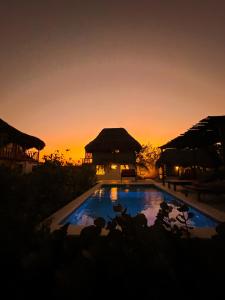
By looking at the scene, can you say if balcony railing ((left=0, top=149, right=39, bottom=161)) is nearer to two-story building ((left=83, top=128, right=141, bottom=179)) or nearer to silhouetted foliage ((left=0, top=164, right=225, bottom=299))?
two-story building ((left=83, top=128, right=141, bottom=179))

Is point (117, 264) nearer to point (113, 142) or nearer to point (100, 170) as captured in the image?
point (100, 170)

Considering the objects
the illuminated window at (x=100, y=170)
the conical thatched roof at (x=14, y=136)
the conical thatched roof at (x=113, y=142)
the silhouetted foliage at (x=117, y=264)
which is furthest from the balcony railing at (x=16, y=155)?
the silhouetted foliage at (x=117, y=264)

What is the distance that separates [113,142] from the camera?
3759 centimetres

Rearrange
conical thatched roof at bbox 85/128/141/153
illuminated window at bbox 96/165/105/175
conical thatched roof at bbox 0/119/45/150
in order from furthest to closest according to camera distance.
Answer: conical thatched roof at bbox 85/128/141/153 → illuminated window at bbox 96/165/105/175 → conical thatched roof at bbox 0/119/45/150

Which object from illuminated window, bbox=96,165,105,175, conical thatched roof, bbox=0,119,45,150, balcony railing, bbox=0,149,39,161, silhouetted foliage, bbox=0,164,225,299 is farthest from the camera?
illuminated window, bbox=96,165,105,175

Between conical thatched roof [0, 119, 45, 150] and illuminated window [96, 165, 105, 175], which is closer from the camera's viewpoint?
conical thatched roof [0, 119, 45, 150]

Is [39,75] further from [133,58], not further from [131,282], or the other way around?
[131,282]

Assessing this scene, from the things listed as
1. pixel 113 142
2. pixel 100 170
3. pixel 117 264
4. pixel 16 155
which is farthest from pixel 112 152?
pixel 117 264

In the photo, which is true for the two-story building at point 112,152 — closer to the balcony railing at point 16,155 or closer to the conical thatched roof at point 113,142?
the conical thatched roof at point 113,142

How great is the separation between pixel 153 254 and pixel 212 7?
1326 centimetres

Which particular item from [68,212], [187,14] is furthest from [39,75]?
[68,212]

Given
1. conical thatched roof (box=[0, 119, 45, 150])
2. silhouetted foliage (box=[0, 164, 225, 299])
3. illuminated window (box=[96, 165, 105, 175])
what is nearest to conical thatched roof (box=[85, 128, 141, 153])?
illuminated window (box=[96, 165, 105, 175])

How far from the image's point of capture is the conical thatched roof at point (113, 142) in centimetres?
3653

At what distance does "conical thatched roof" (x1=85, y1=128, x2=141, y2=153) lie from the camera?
120 feet
